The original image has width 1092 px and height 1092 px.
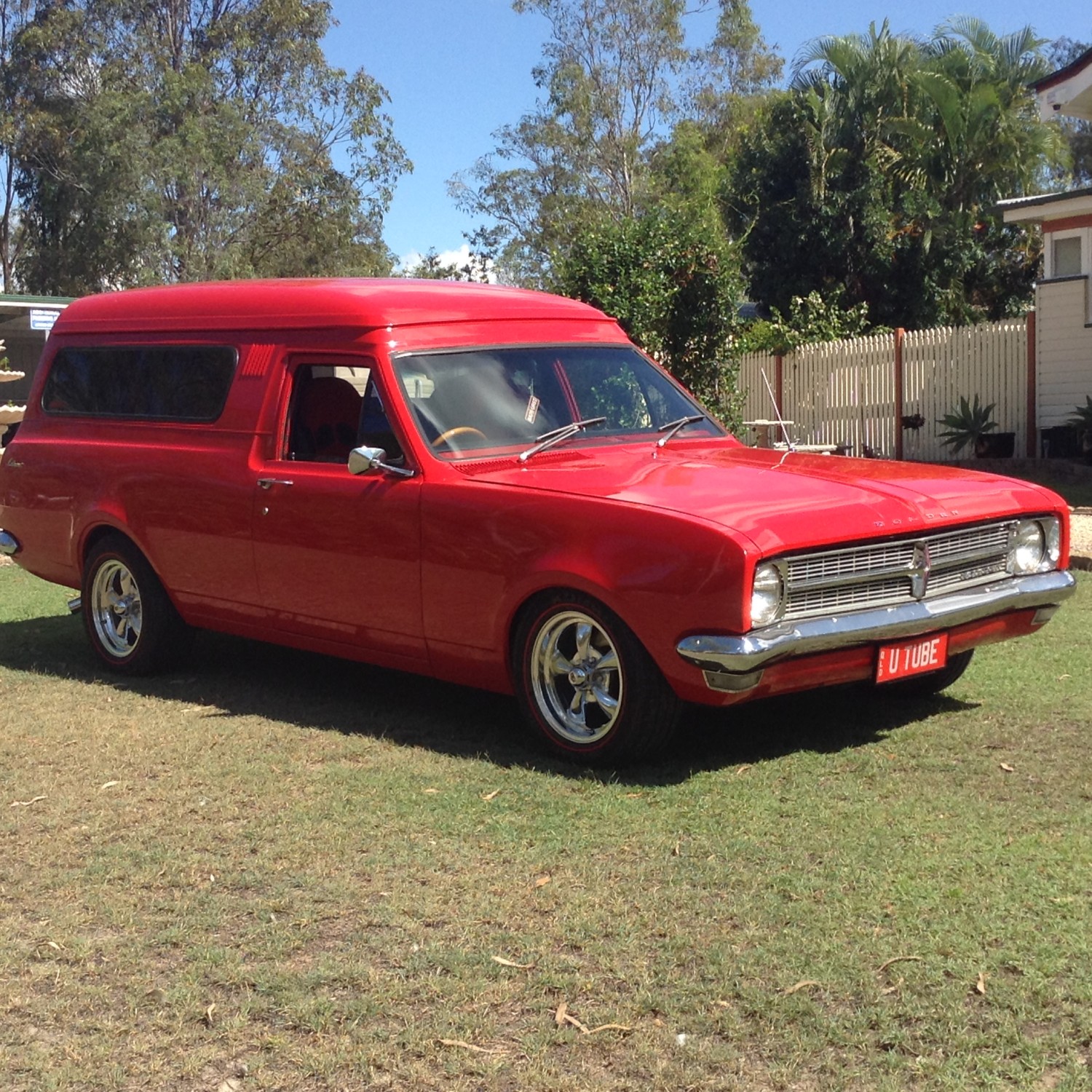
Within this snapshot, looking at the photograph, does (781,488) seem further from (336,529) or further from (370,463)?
(336,529)

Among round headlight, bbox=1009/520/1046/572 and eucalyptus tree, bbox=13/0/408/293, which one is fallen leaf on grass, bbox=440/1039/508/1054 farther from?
eucalyptus tree, bbox=13/0/408/293

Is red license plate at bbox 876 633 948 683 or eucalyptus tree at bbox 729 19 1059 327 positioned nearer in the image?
red license plate at bbox 876 633 948 683

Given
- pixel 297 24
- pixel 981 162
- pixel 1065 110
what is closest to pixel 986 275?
pixel 981 162

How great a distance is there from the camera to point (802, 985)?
3.81 m

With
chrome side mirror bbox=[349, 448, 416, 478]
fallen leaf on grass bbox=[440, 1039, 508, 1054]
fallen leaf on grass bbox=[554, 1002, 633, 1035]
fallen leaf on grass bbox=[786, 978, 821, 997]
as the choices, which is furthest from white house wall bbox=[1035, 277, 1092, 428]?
fallen leaf on grass bbox=[440, 1039, 508, 1054]

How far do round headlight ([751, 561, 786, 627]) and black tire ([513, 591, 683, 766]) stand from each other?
0.47 m

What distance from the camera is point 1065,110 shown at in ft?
73.8

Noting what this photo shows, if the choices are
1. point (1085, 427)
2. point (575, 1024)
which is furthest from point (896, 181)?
→ point (575, 1024)

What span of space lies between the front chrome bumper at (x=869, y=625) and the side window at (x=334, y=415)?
6.56 ft

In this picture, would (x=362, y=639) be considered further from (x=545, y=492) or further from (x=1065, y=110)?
(x=1065, y=110)

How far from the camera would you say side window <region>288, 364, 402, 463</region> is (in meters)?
6.72

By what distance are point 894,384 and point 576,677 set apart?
55.4 ft

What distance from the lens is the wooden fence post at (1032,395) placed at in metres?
20.2

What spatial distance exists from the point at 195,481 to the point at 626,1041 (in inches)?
178
